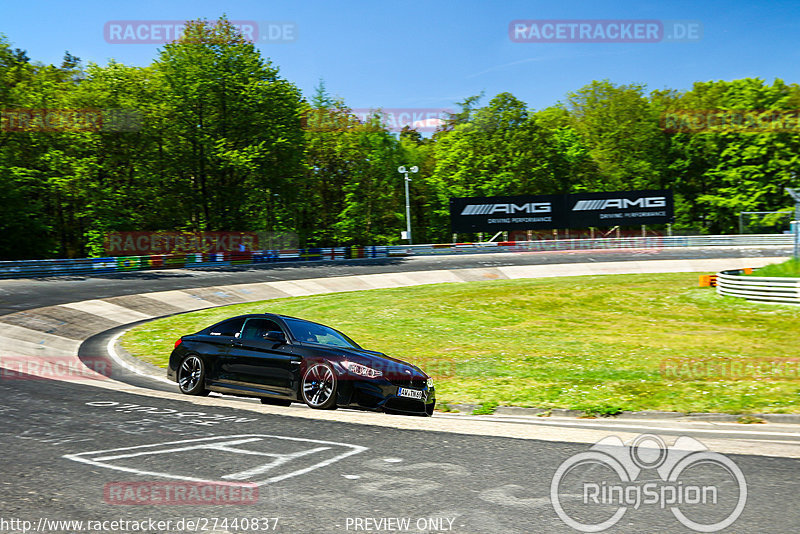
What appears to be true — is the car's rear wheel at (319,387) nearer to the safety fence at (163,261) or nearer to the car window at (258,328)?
the car window at (258,328)

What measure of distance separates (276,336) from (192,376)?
204cm

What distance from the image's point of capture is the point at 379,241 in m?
71.3

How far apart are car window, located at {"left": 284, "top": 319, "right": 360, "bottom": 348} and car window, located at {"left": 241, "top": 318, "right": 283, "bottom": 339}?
0.25 meters

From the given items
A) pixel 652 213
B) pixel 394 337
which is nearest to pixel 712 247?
pixel 652 213

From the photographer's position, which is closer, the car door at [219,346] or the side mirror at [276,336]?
the side mirror at [276,336]

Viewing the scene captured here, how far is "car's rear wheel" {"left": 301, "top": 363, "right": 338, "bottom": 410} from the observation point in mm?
9976

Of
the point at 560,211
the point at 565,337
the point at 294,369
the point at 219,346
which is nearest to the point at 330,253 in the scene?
the point at 560,211

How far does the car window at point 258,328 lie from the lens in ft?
36.2

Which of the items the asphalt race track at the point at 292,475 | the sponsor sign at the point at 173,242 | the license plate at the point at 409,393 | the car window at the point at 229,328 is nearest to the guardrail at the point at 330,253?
the sponsor sign at the point at 173,242

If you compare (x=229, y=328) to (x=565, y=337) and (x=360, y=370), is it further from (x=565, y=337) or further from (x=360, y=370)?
(x=565, y=337)

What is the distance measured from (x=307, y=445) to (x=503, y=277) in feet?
112

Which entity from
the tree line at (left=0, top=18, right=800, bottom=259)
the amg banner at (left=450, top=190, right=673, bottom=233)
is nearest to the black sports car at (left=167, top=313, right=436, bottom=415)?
the tree line at (left=0, top=18, right=800, bottom=259)

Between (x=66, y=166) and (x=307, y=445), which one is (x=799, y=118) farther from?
(x=307, y=445)

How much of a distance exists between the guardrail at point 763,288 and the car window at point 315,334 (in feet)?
65.6
